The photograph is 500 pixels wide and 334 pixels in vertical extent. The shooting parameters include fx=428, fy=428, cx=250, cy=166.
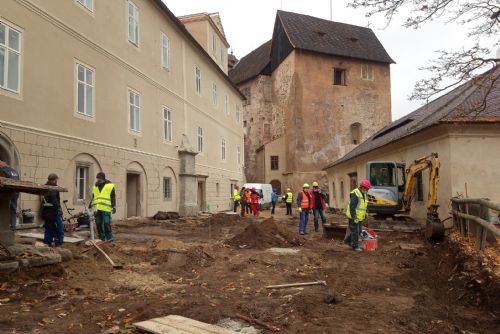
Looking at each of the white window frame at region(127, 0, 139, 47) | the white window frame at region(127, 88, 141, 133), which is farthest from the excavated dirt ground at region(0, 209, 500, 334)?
the white window frame at region(127, 0, 139, 47)

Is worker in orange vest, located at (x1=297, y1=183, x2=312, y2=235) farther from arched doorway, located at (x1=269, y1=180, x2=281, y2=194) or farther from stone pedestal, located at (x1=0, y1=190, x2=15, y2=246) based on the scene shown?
arched doorway, located at (x1=269, y1=180, x2=281, y2=194)

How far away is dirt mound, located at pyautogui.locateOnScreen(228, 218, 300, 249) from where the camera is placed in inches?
458

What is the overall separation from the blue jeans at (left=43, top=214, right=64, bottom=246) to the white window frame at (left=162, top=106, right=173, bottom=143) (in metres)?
11.8

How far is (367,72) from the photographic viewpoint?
147 ft

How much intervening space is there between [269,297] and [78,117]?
1010 centimetres

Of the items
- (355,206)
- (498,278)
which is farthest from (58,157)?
(498,278)

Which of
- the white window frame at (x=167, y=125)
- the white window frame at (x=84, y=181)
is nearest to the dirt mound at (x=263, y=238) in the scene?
the white window frame at (x=84, y=181)

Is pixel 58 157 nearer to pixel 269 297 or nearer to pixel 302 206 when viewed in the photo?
pixel 302 206

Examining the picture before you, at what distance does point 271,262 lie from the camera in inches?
355

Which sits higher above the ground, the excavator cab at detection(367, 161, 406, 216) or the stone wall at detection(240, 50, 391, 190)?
the stone wall at detection(240, 50, 391, 190)

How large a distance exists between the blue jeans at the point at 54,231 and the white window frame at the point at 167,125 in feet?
38.7

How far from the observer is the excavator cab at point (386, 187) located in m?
16.7

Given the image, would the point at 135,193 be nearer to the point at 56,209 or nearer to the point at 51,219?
the point at 56,209

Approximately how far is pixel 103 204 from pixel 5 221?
2924 millimetres
